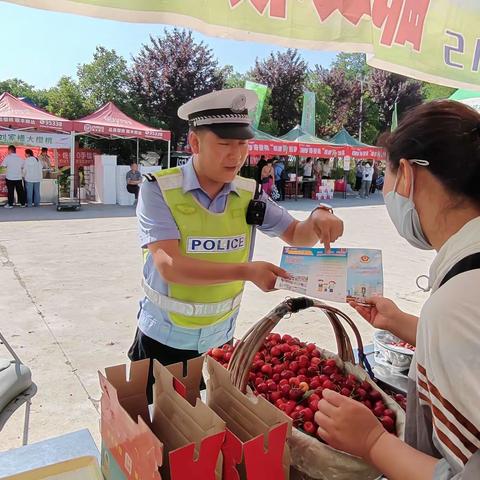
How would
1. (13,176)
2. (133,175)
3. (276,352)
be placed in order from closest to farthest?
(276,352) < (13,176) < (133,175)

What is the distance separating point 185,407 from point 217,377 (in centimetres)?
18

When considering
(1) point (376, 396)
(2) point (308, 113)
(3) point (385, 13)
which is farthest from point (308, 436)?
(2) point (308, 113)

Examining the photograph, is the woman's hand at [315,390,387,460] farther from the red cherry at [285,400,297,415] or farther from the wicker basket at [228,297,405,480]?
the red cherry at [285,400,297,415]

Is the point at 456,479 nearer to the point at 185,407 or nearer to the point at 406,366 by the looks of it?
the point at 185,407

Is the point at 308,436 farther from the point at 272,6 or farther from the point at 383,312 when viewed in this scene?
the point at 272,6

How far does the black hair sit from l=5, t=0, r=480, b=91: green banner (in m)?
0.96

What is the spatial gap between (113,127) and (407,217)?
→ 43.3 feet

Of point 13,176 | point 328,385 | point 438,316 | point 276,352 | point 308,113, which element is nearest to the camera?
point 438,316

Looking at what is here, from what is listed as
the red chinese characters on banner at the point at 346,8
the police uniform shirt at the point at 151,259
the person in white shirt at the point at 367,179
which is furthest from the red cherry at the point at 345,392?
the person in white shirt at the point at 367,179

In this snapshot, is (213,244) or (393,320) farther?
(213,244)

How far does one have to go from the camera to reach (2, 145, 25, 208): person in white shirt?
38.8ft

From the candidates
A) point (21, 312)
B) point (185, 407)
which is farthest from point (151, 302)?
point (21, 312)

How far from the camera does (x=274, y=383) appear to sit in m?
1.29

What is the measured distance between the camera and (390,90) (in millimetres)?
31984
